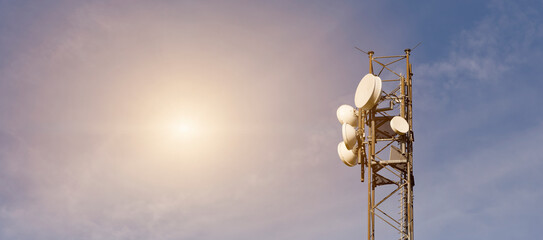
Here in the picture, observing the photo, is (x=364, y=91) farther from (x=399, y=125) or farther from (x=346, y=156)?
(x=346, y=156)

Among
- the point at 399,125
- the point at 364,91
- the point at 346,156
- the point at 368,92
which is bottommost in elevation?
the point at 346,156

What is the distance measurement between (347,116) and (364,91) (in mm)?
1995

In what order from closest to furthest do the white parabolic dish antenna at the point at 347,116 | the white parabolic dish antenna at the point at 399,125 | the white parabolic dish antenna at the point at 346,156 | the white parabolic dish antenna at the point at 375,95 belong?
the white parabolic dish antenna at the point at 399,125 < the white parabolic dish antenna at the point at 375,95 < the white parabolic dish antenna at the point at 347,116 < the white parabolic dish antenna at the point at 346,156

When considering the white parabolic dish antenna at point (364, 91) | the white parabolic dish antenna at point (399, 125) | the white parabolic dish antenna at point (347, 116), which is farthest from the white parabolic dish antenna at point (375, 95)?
the white parabolic dish antenna at point (347, 116)

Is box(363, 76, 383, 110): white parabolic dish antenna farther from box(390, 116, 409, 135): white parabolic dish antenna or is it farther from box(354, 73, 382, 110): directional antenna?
box(390, 116, 409, 135): white parabolic dish antenna

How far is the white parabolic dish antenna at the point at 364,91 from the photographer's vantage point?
63.3 meters

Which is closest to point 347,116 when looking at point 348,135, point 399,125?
point 348,135

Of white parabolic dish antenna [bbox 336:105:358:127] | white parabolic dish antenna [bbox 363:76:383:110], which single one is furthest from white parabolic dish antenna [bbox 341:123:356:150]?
white parabolic dish antenna [bbox 363:76:383:110]

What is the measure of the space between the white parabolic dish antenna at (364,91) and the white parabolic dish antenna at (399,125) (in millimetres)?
2024

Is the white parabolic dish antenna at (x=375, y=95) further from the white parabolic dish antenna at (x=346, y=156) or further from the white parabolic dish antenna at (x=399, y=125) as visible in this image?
the white parabolic dish antenna at (x=346, y=156)

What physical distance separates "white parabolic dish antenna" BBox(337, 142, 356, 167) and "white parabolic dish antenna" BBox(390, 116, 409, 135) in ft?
11.6

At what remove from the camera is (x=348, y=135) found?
63.3 m

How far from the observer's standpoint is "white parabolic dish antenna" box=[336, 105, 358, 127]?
6469cm

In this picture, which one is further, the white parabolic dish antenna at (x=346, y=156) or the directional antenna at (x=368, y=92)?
the white parabolic dish antenna at (x=346, y=156)
